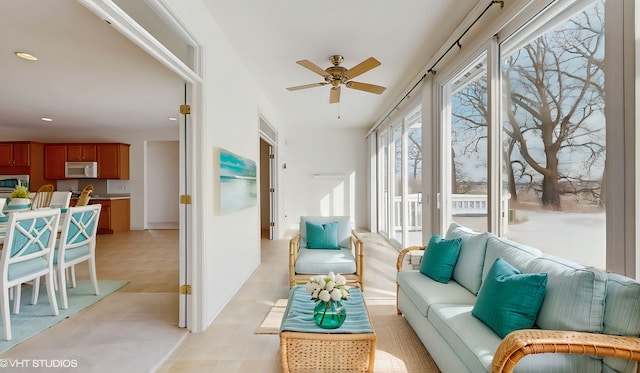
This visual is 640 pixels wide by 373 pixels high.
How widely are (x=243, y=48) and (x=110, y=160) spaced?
601 cm

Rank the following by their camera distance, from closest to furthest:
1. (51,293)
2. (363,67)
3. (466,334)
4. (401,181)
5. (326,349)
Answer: (466,334)
(326,349)
(51,293)
(363,67)
(401,181)

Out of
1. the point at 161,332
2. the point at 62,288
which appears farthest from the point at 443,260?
the point at 62,288

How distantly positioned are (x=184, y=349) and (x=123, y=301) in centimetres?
139

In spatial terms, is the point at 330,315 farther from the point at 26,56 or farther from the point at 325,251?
the point at 26,56

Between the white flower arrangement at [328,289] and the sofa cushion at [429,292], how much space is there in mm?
665

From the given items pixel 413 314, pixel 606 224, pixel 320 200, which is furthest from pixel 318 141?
pixel 606 224

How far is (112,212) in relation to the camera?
7.18m

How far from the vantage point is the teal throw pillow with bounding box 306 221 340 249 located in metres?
3.70

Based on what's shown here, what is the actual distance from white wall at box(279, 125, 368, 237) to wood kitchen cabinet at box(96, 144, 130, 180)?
416cm

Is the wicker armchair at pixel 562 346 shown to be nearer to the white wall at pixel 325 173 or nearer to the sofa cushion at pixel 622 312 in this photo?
the sofa cushion at pixel 622 312

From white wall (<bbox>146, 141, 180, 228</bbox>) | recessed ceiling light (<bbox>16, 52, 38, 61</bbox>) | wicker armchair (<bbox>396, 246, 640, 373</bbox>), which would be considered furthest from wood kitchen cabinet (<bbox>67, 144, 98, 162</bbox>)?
wicker armchair (<bbox>396, 246, 640, 373</bbox>)

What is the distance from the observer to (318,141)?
8.14 metres

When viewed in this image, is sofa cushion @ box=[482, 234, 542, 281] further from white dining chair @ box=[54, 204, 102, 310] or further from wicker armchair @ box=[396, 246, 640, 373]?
white dining chair @ box=[54, 204, 102, 310]

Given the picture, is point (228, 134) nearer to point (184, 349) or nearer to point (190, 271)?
point (190, 271)
